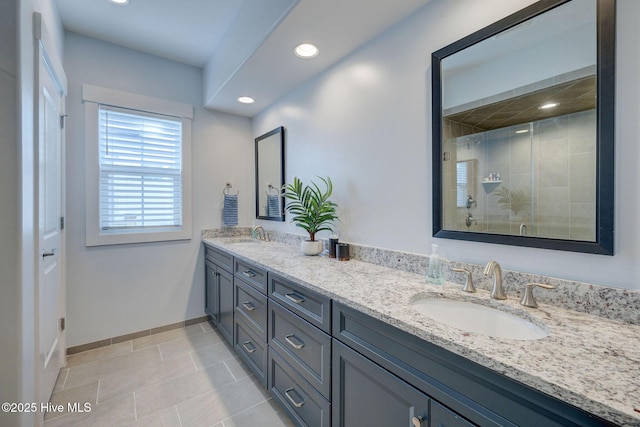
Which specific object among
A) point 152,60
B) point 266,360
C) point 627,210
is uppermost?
point 152,60

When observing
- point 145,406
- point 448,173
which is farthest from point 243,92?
point 145,406

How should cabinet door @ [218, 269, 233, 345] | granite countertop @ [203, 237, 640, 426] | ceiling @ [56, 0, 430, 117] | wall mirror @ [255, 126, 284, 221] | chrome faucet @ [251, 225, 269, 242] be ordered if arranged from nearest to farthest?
granite countertop @ [203, 237, 640, 426], ceiling @ [56, 0, 430, 117], cabinet door @ [218, 269, 233, 345], wall mirror @ [255, 126, 284, 221], chrome faucet @ [251, 225, 269, 242]

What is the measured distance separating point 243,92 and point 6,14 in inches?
62.1

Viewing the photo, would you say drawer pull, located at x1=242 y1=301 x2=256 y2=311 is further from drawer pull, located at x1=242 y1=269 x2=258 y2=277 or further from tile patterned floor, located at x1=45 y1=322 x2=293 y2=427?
Answer: tile patterned floor, located at x1=45 y1=322 x2=293 y2=427

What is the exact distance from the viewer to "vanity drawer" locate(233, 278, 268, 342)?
1.81 metres

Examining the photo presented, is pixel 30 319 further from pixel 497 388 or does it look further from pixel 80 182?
pixel 497 388

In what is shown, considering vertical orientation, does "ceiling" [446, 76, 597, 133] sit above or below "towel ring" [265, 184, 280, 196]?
above

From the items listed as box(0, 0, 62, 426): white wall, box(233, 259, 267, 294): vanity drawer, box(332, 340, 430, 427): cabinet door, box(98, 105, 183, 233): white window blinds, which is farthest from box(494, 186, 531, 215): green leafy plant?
box(98, 105, 183, 233): white window blinds

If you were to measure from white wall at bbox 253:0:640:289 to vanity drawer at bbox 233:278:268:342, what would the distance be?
74 cm

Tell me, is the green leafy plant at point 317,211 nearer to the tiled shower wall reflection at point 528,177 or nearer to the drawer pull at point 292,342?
the drawer pull at point 292,342

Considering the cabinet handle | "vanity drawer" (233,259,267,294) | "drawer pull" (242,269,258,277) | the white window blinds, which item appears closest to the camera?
the cabinet handle

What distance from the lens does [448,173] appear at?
4.56ft

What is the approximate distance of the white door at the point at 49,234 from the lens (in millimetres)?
1560

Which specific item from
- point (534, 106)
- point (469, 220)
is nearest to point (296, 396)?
point (469, 220)
